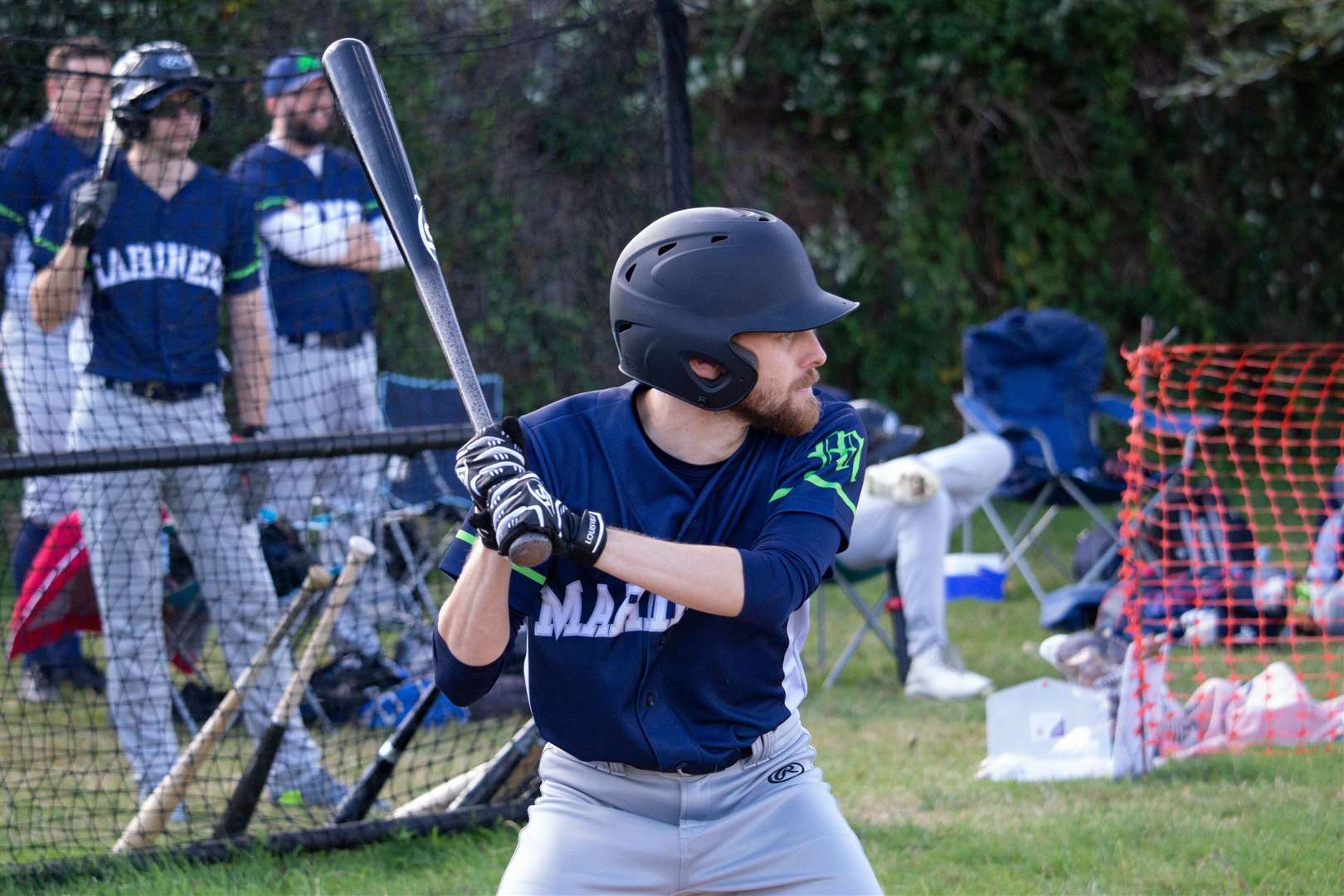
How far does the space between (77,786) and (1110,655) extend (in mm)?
3266

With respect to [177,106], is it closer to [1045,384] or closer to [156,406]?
[156,406]

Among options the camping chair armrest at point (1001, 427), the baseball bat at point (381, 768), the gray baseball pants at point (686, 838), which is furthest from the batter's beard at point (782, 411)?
the camping chair armrest at point (1001, 427)

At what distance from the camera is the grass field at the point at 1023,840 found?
3.47 m

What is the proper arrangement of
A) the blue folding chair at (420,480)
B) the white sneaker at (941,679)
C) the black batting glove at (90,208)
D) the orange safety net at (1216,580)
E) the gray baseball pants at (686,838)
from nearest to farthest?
the gray baseball pants at (686,838)
the black batting glove at (90,208)
the orange safety net at (1216,580)
the white sneaker at (941,679)
the blue folding chair at (420,480)

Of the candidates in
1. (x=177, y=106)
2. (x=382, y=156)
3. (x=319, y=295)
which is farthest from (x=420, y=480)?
(x=382, y=156)

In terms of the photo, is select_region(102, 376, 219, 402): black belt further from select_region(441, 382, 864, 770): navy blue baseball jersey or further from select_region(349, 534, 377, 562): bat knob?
select_region(441, 382, 864, 770): navy blue baseball jersey

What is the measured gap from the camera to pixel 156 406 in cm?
433

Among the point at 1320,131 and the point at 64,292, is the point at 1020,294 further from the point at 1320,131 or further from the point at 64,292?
the point at 64,292

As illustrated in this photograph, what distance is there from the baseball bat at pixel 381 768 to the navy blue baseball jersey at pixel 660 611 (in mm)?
1471

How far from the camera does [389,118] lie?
106 inches

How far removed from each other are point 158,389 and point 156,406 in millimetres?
49

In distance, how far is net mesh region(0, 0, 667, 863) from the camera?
4.28 metres

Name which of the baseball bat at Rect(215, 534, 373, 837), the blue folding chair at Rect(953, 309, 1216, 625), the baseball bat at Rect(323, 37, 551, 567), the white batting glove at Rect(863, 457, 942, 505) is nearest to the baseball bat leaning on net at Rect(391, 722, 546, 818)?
the baseball bat at Rect(215, 534, 373, 837)

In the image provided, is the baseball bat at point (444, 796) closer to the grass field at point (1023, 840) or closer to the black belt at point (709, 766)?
the grass field at point (1023, 840)
